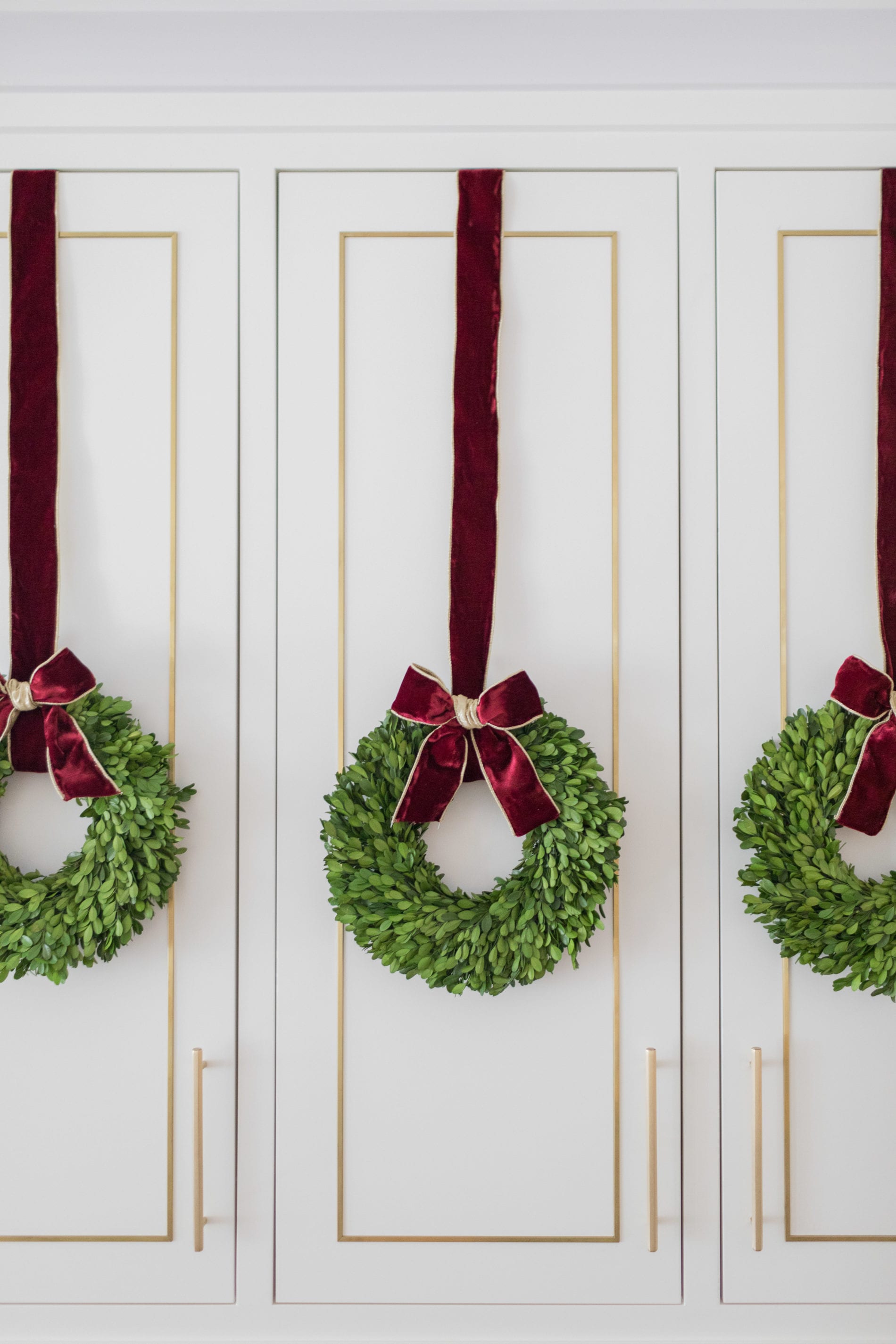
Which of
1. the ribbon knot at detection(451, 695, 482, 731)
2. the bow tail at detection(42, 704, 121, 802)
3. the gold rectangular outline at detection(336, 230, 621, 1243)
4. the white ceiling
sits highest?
the white ceiling

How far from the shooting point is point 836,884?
1.13 metres

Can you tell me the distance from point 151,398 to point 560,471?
23.5 inches

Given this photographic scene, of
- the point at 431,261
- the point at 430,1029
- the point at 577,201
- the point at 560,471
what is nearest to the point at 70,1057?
the point at 430,1029

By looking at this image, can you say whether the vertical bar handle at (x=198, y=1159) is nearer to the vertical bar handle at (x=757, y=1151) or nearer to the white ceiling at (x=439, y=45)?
the vertical bar handle at (x=757, y=1151)

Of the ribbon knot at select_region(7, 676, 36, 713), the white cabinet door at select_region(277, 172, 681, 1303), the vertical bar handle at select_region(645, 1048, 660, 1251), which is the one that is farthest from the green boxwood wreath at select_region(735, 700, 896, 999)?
the ribbon knot at select_region(7, 676, 36, 713)

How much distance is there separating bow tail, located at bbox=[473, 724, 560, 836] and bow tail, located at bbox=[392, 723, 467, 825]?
4 cm

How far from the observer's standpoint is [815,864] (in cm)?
113

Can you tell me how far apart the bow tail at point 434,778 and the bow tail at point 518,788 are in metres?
0.04

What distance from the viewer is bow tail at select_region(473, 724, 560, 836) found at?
1.12m

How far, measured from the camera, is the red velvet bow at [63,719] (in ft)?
3.69

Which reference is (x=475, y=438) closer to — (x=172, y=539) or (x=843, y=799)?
(x=172, y=539)

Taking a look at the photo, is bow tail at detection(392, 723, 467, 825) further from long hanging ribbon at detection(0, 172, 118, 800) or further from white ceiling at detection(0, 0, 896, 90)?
white ceiling at detection(0, 0, 896, 90)

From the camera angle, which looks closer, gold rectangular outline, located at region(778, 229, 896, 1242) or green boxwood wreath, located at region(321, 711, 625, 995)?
green boxwood wreath, located at region(321, 711, 625, 995)

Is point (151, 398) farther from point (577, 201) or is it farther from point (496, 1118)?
point (496, 1118)
